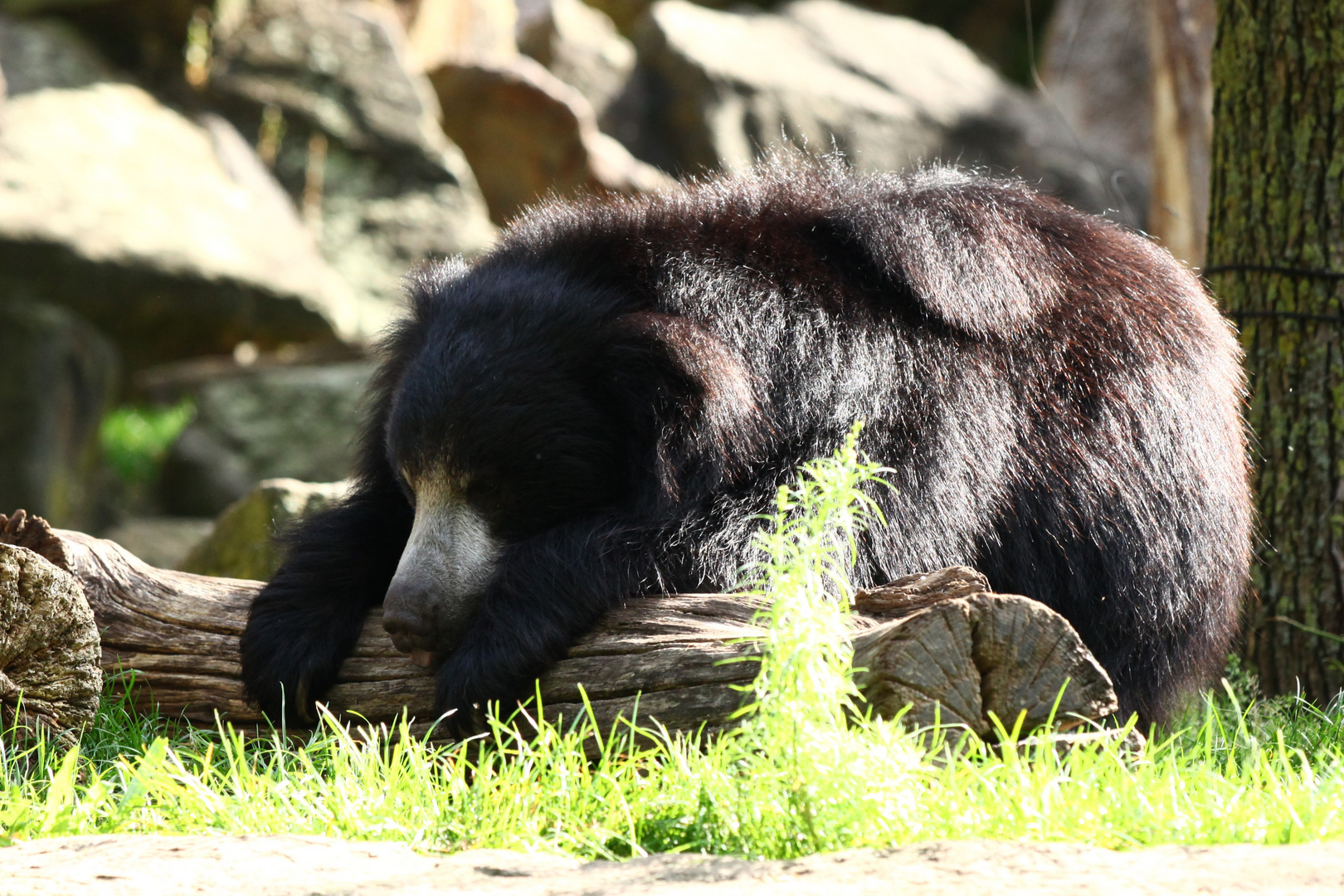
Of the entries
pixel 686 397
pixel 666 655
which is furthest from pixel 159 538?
pixel 666 655

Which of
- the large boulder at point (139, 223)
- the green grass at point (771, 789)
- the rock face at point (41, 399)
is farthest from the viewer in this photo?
the large boulder at point (139, 223)

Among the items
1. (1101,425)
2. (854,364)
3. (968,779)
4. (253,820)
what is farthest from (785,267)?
(253,820)

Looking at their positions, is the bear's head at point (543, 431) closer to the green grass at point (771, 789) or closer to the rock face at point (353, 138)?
→ the green grass at point (771, 789)

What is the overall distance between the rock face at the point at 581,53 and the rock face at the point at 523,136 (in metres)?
0.48

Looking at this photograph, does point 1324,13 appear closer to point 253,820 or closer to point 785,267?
point 785,267

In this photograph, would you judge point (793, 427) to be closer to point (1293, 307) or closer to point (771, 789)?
A: point (771, 789)

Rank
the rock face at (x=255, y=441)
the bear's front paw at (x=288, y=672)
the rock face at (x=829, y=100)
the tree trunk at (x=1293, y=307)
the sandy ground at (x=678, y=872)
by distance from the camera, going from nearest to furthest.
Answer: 1. the sandy ground at (x=678, y=872)
2. the bear's front paw at (x=288, y=672)
3. the tree trunk at (x=1293, y=307)
4. the rock face at (x=255, y=441)
5. the rock face at (x=829, y=100)

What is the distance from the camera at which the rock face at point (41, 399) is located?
848 cm

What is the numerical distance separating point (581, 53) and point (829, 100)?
238 centimetres

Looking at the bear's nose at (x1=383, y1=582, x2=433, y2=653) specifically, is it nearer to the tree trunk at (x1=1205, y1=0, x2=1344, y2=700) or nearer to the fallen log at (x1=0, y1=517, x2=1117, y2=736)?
the fallen log at (x1=0, y1=517, x2=1117, y2=736)

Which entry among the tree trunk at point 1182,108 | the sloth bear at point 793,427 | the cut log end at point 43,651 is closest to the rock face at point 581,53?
the tree trunk at point 1182,108

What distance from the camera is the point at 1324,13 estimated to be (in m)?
4.19

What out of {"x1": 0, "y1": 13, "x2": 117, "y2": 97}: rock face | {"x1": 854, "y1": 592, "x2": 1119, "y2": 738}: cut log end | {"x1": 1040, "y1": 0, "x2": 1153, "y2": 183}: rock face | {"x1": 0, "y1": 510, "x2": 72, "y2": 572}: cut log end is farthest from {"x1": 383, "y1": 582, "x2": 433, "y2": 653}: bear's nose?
{"x1": 1040, "y1": 0, "x2": 1153, "y2": 183}: rock face

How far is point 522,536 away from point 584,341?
0.49 metres
